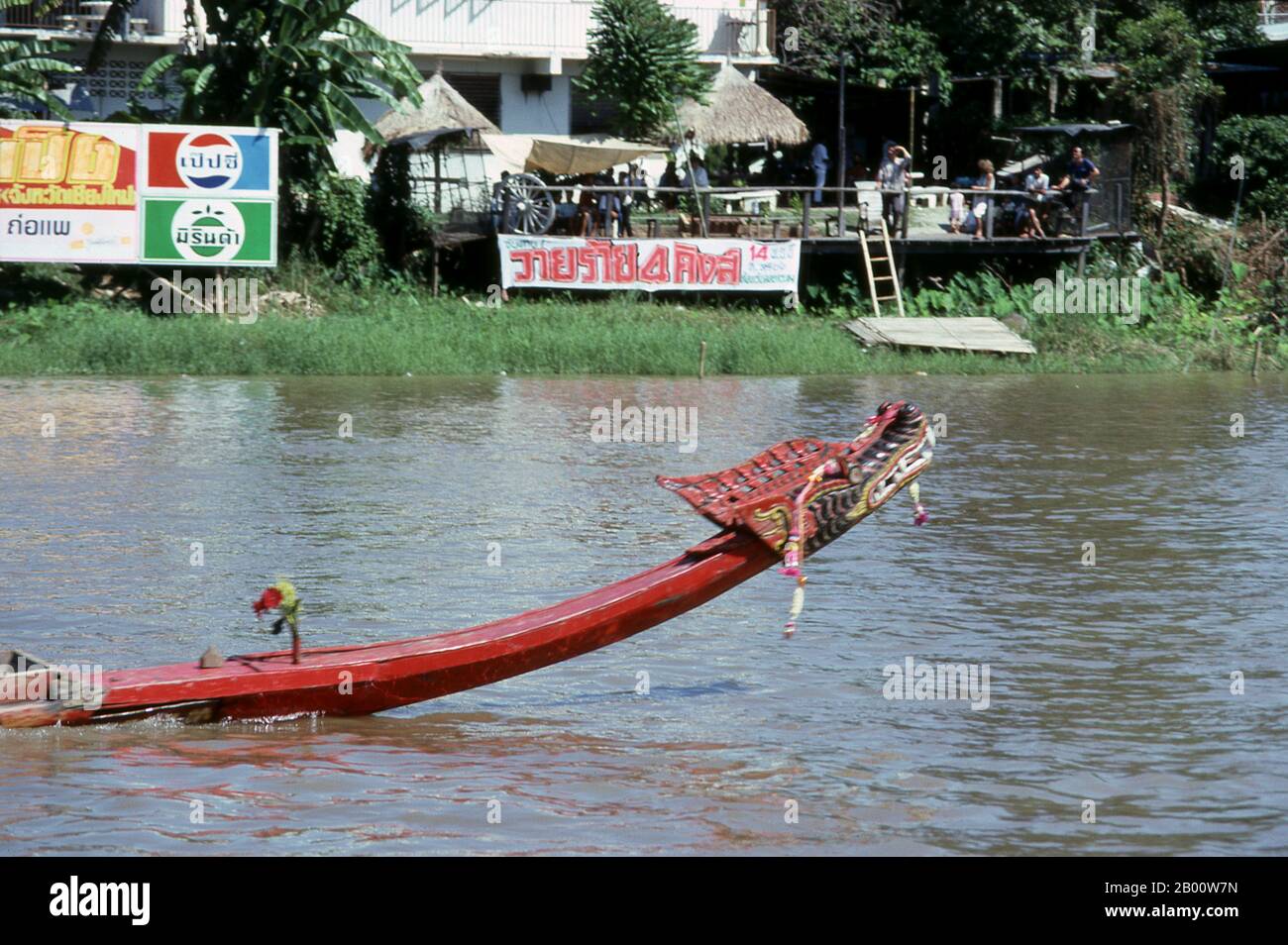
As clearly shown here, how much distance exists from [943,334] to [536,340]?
6.73 meters

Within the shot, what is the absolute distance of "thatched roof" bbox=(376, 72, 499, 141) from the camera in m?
28.4

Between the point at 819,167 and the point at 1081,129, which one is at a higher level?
the point at 1081,129

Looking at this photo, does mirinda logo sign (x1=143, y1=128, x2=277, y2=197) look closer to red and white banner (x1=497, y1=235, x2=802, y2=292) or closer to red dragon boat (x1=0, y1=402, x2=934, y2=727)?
red and white banner (x1=497, y1=235, x2=802, y2=292)

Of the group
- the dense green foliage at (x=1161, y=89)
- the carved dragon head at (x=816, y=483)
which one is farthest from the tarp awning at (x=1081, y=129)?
the carved dragon head at (x=816, y=483)

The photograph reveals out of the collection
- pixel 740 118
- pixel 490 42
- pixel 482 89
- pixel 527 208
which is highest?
pixel 490 42

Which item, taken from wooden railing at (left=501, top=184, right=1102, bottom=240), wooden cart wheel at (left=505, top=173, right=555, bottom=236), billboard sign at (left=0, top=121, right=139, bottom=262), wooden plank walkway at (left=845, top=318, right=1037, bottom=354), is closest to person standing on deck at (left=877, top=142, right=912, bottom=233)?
wooden railing at (left=501, top=184, right=1102, bottom=240)

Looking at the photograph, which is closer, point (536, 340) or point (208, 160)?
point (536, 340)

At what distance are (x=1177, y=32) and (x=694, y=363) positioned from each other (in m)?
14.4

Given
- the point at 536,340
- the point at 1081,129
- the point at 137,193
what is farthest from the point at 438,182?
the point at 1081,129

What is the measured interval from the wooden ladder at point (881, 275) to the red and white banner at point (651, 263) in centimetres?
115

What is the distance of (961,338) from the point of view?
90.3 feet

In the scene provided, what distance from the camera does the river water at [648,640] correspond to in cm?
697

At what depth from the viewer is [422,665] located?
768 cm

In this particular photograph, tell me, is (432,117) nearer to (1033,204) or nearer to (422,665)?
(1033,204)
